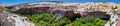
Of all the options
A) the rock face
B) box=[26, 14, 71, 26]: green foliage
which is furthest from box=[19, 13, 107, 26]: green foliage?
the rock face

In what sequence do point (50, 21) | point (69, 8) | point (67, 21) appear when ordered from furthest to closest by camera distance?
point (69, 8) → point (67, 21) → point (50, 21)

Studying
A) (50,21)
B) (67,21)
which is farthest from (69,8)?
(50,21)

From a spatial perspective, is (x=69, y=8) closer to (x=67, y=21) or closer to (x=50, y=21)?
(x=67, y=21)

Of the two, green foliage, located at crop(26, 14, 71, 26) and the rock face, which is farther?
the rock face

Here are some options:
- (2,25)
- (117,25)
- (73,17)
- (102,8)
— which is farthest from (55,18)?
(2,25)

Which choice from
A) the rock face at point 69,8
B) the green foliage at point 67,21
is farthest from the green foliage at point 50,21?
the rock face at point 69,8

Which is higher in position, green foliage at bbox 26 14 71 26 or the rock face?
the rock face

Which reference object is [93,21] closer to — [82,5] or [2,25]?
[82,5]

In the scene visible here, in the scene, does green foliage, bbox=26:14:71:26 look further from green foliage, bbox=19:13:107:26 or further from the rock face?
the rock face
